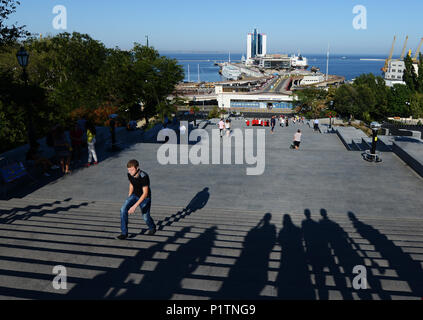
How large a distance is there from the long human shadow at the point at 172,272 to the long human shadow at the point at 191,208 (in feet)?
5.00

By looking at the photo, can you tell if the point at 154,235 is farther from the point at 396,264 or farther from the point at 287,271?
the point at 396,264

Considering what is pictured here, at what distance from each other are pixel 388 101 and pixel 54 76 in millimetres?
66468

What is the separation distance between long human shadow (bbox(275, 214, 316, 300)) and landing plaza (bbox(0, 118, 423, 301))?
0.02 m

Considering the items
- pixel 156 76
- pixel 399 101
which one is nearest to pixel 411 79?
pixel 399 101

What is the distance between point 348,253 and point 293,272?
1426 millimetres

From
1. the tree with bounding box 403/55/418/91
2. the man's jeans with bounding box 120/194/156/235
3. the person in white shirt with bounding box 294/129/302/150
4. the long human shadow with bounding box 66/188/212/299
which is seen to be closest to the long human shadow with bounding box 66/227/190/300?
the long human shadow with bounding box 66/188/212/299

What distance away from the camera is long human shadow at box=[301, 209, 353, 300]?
14.6ft

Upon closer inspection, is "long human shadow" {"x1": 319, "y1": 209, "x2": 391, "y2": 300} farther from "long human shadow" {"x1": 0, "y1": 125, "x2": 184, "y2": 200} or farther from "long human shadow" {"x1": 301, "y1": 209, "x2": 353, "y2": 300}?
"long human shadow" {"x1": 0, "y1": 125, "x2": 184, "y2": 200}

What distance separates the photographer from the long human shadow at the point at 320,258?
4.44 meters

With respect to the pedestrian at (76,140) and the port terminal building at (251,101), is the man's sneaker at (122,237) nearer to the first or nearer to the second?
the pedestrian at (76,140)

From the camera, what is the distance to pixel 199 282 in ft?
15.1

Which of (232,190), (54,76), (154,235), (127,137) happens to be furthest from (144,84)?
(154,235)

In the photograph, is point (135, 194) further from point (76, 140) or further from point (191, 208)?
point (76, 140)

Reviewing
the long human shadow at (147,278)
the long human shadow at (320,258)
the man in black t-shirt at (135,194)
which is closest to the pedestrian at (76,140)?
the man in black t-shirt at (135,194)
